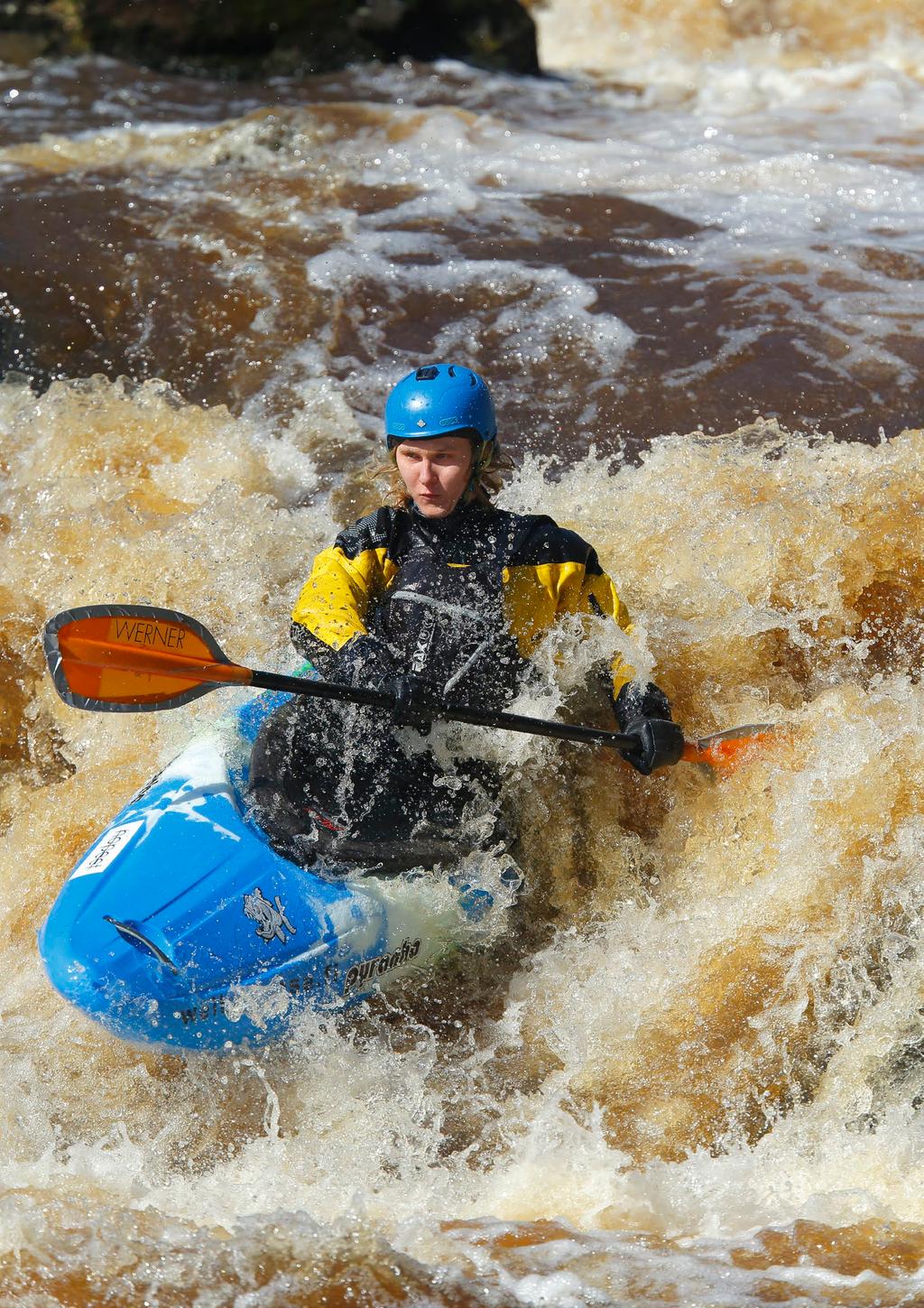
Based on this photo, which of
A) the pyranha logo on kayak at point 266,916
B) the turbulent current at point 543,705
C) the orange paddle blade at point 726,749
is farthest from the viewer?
the orange paddle blade at point 726,749

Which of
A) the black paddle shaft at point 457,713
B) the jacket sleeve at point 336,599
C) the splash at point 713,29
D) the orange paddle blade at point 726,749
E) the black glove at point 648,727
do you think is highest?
the splash at point 713,29

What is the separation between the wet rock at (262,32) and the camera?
9.92 meters

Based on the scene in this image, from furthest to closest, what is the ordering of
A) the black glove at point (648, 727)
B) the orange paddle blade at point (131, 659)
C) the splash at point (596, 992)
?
the black glove at point (648, 727) → the orange paddle blade at point (131, 659) → the splash at point (596, 992)

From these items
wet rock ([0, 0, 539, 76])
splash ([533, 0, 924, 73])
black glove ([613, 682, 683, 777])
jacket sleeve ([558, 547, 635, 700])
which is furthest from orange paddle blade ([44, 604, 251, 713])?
splash ([533, 0, 924, 73])

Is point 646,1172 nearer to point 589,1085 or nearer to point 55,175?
point 589,1085

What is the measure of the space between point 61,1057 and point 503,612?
159cm

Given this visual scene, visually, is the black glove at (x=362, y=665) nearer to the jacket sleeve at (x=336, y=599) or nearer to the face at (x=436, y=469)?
the jacket sleeve at (x=336, y=599)

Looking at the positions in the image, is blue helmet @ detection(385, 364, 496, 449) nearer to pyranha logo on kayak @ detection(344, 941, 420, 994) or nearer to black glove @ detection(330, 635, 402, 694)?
black glove @ detection(330, 635, 402, 694)

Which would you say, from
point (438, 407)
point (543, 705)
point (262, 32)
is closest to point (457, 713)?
point (543, 705)

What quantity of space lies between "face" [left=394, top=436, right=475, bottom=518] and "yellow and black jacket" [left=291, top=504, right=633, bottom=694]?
0.07 meters

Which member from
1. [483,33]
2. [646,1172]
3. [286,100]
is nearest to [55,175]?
[286,100]

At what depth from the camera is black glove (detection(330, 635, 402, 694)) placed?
314 cm

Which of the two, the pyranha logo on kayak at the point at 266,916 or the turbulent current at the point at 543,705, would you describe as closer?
the turbulent current at the point at 543,705

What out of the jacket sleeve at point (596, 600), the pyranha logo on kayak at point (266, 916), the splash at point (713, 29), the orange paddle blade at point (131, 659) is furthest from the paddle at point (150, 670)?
the splash at point (713, 29)
